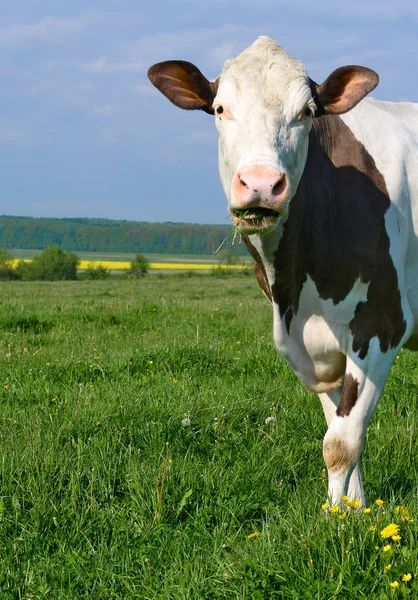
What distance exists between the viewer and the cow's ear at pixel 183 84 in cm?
422

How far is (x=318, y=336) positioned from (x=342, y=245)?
1.87ft

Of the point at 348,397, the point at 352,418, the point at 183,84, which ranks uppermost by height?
the point at 183,84

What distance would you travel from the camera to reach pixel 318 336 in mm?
4242

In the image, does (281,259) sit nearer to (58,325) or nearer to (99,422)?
(99,422)

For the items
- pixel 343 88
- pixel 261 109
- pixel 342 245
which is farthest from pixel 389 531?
pixel 343 88

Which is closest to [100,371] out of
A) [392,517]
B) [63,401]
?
[63,401]

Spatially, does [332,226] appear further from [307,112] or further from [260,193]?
[260,193]

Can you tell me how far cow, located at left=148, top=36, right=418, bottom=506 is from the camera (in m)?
3.82

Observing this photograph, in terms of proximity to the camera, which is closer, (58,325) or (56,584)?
(56,584)

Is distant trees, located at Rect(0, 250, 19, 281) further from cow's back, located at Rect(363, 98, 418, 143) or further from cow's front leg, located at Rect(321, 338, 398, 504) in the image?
cow's front leg, located at Rect(321, 338, 398, 504)

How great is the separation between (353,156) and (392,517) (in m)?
2.22

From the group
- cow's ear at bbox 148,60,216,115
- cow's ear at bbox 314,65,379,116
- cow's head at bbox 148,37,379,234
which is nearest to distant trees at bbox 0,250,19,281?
cow's ear at bbox 148,60,216,115

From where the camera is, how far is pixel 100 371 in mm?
6816

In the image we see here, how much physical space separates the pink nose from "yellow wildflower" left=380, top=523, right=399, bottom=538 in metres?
1.50
